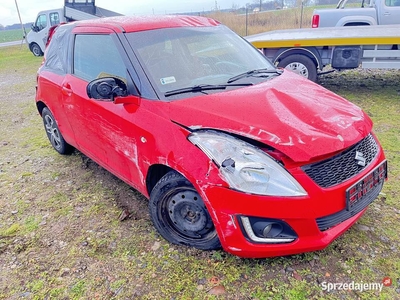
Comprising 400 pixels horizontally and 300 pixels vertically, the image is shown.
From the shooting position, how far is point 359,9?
928cm

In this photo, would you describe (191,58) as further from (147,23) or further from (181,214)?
(181,214)

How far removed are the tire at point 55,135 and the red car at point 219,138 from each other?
105 centimetres

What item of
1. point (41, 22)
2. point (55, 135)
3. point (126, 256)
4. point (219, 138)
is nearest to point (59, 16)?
point (41, 22)

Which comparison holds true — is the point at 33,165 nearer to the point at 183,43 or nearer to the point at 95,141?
the point at 95,141

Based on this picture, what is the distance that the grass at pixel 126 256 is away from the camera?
2277 millimetres

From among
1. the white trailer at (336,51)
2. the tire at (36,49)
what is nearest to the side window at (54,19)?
the tire at (36,49)

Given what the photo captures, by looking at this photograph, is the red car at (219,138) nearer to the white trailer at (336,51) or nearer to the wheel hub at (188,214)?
the wheel hub at (188,214)

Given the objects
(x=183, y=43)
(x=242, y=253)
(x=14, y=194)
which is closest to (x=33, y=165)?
(x=14, y=194)

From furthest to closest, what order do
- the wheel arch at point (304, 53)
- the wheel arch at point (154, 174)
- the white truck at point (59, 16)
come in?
the white truck at point (59, 16)
the wheel arch at point (304, 53)
the wheel arch at point (154, 174)

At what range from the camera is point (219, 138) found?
222 centimetres

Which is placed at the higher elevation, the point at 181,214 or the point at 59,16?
the point at 59,16

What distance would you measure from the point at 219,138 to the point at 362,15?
353 inches

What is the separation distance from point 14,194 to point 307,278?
126 inches

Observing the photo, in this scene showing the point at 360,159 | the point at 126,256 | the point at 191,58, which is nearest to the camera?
the point at 360,159
